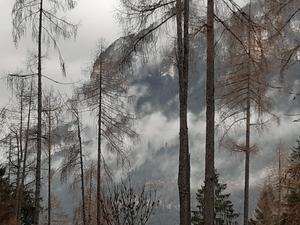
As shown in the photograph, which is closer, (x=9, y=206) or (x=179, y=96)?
(x=179, y=96)

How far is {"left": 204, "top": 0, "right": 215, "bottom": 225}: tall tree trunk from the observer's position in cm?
1157

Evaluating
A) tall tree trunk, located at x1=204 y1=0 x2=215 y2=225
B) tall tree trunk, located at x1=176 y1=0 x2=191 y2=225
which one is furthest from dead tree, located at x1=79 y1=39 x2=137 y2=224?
tall tree trunk, located at x1=204 y1=0 x2=215 y2=225

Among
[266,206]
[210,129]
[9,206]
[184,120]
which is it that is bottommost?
[266,206]

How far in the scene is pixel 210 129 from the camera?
11859 mm

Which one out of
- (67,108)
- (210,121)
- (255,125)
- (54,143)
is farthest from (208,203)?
(54,143)

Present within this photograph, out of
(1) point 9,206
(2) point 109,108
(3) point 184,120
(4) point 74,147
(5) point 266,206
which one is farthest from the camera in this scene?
(5) point 266,206

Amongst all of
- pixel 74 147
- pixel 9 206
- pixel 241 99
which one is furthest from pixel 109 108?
pixel 9 206

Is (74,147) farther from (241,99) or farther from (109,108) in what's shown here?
(241,99)

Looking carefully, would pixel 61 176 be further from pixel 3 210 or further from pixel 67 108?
pixel 3 210

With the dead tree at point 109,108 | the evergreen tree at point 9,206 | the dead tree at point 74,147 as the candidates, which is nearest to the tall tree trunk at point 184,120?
the evergreen tree at point 9,206

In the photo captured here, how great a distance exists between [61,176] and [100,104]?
3.53 metres

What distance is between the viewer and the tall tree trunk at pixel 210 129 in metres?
11.6

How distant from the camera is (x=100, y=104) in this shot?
23.7 meters

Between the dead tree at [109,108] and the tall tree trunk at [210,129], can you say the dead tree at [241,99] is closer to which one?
the dead tree at [109,108]
